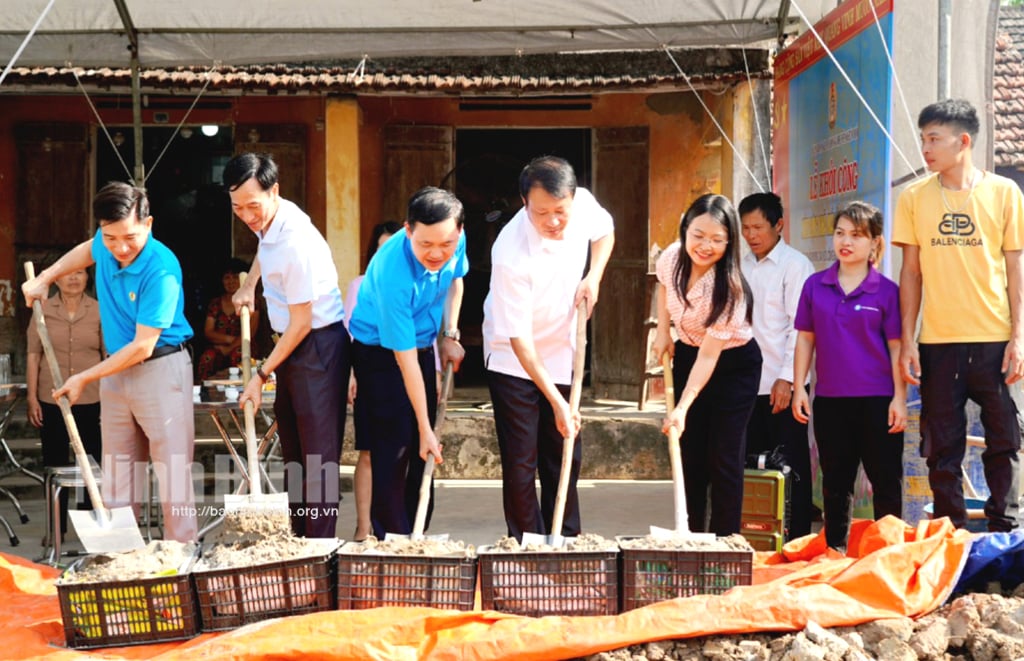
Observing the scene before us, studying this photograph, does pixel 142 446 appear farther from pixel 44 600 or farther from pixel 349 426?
pixel 349 426

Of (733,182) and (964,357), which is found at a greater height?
(733,182)

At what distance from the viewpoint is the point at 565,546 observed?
377cm

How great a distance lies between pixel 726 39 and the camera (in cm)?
621

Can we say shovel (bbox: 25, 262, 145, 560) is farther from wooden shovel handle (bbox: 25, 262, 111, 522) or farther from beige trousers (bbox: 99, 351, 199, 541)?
beige trousers (bbox: 99, 351, 199, 541)

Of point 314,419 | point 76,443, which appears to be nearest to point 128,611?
point 76,443

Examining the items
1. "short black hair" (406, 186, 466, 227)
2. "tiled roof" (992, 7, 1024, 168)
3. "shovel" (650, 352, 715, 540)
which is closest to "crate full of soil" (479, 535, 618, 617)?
"shovel" (650, 352, 715, 540)

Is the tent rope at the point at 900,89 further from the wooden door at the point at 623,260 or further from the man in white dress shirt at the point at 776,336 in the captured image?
the wooden door at the point at 623,260

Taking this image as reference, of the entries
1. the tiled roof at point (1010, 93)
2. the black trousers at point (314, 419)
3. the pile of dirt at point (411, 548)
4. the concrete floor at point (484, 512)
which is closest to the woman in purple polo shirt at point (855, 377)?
the concrete floor at point (484, 512)

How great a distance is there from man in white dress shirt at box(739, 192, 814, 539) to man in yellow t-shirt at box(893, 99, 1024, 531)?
0.67 meters

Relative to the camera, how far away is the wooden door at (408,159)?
29.4ft

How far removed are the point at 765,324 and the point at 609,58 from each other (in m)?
3.36

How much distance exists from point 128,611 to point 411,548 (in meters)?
0.89

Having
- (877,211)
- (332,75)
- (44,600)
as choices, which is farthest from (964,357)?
(332,75)

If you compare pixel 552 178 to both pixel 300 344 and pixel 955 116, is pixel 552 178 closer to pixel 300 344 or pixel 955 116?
pixel 300 344
